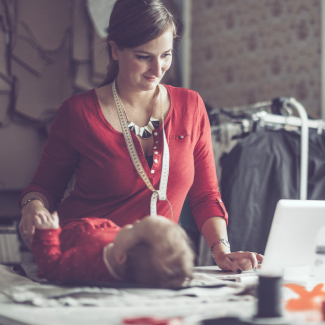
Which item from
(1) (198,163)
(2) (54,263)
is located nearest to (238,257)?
(1) (198,163)

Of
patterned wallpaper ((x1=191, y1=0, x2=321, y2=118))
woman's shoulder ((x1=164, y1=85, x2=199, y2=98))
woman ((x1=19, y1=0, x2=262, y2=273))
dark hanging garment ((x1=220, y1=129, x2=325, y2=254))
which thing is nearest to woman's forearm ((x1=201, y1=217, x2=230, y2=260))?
woman ((x1=19, y1=0, x2=262, y2=273))

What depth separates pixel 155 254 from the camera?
2.96 feet

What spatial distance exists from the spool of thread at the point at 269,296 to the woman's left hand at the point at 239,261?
0.46 metres

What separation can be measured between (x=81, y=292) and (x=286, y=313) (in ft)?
1.29

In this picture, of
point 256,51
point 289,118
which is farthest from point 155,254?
point 256,51

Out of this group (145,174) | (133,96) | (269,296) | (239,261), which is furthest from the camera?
(133,96)

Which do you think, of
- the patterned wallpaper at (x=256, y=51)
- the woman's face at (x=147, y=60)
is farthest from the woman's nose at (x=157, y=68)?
the patterned wallpaper at (x=256, y=51)

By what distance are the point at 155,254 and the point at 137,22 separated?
28.5 inches

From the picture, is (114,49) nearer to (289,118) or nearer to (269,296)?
(269,296)

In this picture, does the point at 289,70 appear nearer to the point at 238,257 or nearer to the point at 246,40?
the point at 246,40

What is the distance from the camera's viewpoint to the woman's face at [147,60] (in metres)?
1.33

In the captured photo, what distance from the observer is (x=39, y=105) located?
2.72 metres

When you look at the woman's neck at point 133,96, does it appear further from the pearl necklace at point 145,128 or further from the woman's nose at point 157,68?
the woman's nose at point 157,68

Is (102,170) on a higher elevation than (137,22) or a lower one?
lower
